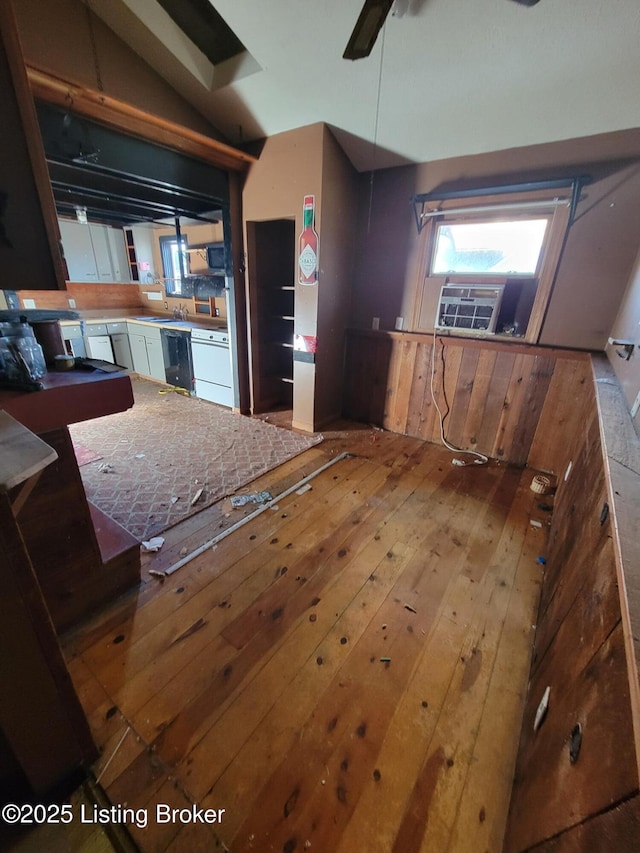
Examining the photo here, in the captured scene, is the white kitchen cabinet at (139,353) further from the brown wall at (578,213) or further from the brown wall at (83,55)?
the brown wall at (578,213)

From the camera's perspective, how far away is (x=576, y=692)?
74 centimetres

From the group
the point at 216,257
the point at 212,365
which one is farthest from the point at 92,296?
the point at 212,365

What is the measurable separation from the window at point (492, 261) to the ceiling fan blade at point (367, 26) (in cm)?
161

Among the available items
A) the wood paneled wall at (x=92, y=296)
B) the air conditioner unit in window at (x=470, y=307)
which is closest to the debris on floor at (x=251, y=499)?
the air conditioner unit in window at (x=470, y=307)

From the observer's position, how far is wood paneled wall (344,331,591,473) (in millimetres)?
2684

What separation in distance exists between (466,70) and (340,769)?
333cm

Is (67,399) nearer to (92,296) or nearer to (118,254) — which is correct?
(92,296)

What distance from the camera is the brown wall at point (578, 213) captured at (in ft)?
7.37

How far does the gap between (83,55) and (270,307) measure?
6.93 ft

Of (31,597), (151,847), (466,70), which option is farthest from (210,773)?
(466,70)

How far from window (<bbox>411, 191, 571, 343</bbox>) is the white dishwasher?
215cm

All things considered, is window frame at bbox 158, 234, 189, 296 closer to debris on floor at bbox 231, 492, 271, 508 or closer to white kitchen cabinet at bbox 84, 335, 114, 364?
white kitchen cabinet at bbox 84, 335, 114, 364

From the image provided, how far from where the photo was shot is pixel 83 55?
210cm

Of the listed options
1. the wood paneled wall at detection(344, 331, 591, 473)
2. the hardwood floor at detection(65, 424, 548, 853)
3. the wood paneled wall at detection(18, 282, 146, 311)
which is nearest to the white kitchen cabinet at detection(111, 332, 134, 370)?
the wood paneled wall at detection(18, 282, 146, 311)
